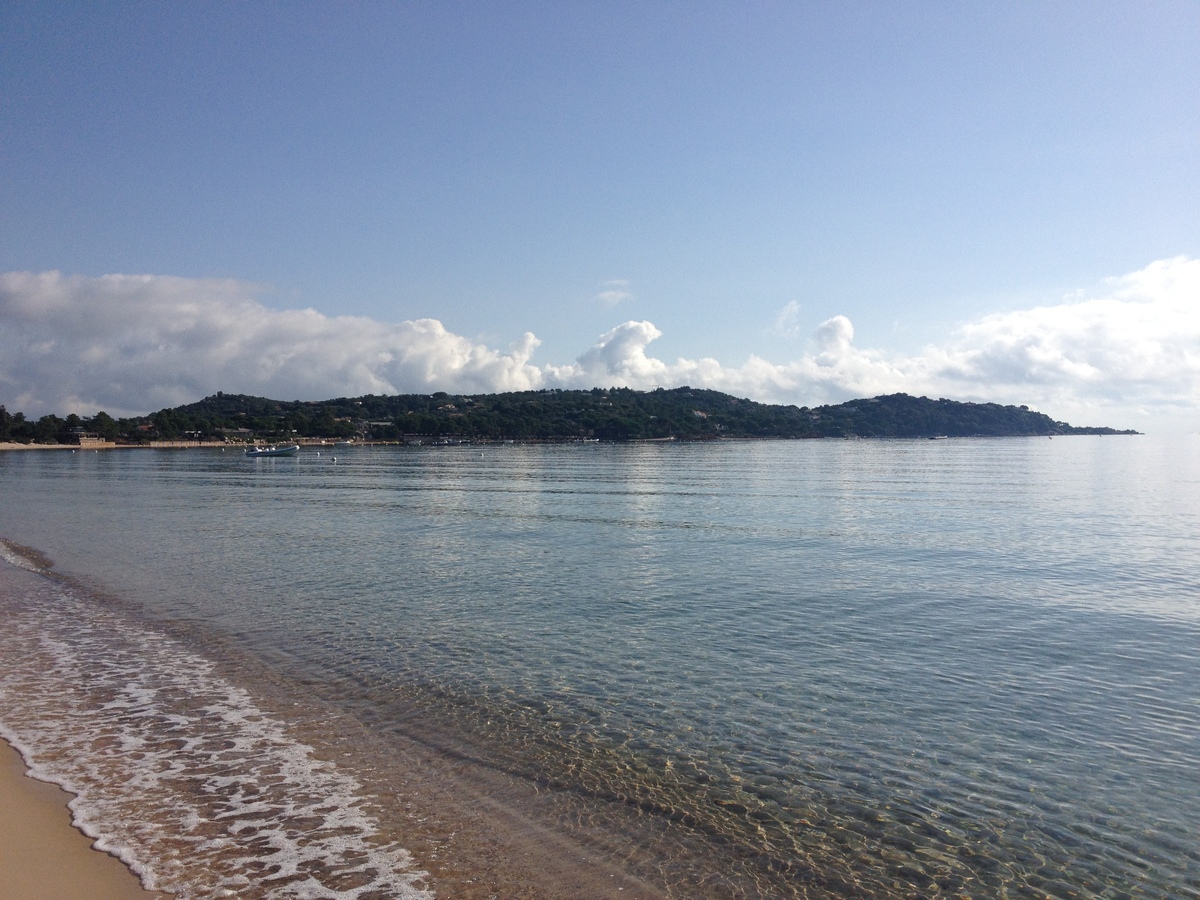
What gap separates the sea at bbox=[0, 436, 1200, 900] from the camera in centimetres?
768

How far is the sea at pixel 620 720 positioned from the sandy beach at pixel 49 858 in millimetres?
212

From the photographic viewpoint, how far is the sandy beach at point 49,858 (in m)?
6.72

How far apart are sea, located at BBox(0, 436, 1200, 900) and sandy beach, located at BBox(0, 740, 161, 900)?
0.69ft

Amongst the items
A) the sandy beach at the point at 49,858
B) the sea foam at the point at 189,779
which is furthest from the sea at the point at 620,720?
the sandy beach at the point at 49,858

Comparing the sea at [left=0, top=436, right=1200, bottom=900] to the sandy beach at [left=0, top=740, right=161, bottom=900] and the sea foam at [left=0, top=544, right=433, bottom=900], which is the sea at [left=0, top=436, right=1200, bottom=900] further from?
the sandy beach at [left=0, top=740, right=161, bottom=900]

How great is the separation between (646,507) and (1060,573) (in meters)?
27.3

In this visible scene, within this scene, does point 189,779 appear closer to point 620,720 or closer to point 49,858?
point 49,858

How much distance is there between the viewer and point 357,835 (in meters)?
8.00

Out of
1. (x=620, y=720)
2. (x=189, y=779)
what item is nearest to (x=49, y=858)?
(x=189, y=779)

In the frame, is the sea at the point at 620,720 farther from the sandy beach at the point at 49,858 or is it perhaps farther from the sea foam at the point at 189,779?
the sandy beach at the point at 49,858

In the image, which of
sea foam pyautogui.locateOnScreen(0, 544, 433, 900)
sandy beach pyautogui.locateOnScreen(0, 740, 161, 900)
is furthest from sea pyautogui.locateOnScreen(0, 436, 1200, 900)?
sandy beach pyautogui.locateOnScreen(0, 740, 161, 900)

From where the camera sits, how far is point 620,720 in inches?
457

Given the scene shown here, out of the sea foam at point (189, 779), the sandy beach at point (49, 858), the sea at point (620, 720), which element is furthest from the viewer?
the sea at point (620, 720)

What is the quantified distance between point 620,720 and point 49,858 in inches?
282
